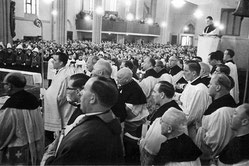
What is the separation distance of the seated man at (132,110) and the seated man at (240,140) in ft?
5.76

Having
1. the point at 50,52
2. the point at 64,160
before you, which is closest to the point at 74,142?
the point at 64,160

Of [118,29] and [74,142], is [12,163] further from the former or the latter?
[118,29]

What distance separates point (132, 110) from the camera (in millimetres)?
4641

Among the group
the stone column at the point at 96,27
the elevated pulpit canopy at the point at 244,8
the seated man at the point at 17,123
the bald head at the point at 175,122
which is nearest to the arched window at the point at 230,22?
the stone column at the point at 96,27

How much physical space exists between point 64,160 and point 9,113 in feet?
5.33

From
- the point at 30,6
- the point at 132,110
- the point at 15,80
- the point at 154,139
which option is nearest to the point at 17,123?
the point at 15,80

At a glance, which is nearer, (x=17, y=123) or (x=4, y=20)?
(x=17, y=123)

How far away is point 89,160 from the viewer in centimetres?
209

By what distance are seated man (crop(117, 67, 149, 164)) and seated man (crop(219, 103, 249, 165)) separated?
1755mm

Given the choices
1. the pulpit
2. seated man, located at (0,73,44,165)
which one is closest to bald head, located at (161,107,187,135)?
seated man, located at (0,73,44,165)

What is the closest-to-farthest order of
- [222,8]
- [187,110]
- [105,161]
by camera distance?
[105,161] → [187,110] → [222,8]

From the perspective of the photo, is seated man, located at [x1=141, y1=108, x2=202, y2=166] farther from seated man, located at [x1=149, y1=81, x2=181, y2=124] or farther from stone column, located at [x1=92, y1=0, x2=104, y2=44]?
stone column, located at [x1=92, y1=0, x2=104, y2=44]

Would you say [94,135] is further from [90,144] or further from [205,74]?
[205,74]

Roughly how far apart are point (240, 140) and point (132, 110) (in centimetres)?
199
